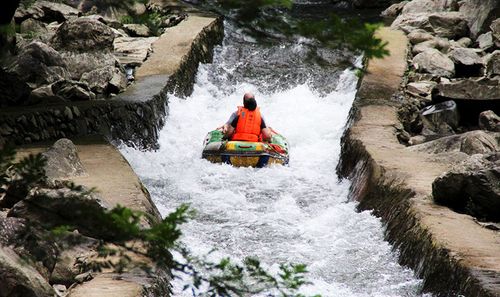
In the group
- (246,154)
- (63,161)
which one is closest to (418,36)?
(246,154)

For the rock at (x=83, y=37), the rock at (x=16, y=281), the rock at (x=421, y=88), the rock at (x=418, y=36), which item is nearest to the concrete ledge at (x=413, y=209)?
the rock at (x=421, y=88)

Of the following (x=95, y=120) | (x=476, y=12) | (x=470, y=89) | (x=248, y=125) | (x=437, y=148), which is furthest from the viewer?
(x=476, y=12)

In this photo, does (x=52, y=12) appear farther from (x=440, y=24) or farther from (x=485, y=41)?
(x=485, y=41)

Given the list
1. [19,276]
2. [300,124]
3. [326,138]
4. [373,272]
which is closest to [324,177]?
[326,138]

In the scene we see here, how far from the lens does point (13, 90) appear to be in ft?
41.4

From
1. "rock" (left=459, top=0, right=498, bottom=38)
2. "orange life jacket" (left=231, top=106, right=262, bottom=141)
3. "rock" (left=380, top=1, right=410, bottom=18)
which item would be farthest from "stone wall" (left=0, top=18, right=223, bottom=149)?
"rock" (left=380, top=1, right=410, bottom=18)

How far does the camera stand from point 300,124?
51.7ft

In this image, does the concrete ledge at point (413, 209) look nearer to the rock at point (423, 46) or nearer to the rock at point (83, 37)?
the rock at point (423, 46)

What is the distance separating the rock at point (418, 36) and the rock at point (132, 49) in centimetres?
513

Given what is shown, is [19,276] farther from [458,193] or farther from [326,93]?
[326,93]

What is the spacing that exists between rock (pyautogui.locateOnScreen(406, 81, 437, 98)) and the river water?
1181 mm

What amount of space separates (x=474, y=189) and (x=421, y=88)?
22.8ft

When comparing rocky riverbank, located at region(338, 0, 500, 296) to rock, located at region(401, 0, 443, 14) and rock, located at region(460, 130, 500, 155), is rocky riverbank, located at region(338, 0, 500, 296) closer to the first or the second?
rock, located at region(460, 130, 500, 155)

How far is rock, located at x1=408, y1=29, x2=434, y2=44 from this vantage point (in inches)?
733
